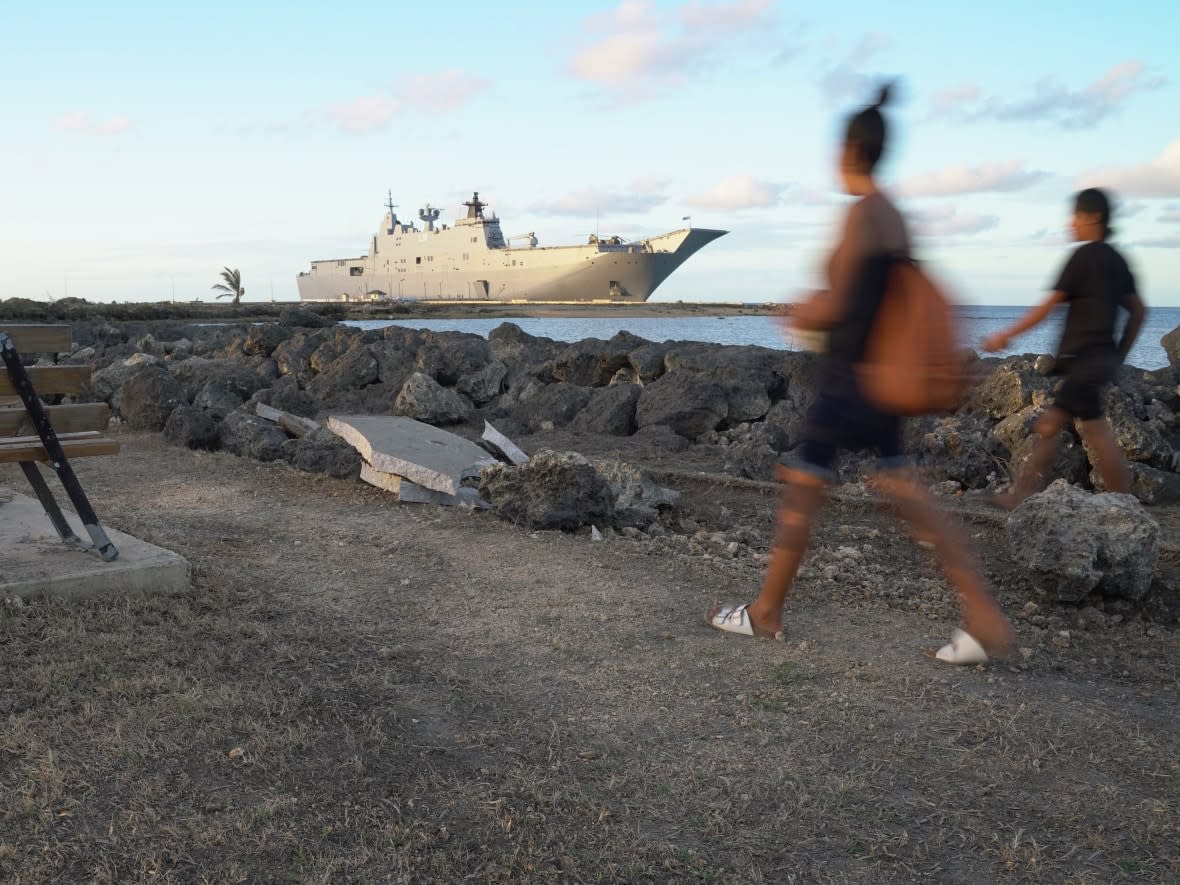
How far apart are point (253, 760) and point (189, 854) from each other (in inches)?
17.5

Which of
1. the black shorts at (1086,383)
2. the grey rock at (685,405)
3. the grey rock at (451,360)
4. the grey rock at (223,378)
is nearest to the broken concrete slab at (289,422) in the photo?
the grey rock at (223,378)

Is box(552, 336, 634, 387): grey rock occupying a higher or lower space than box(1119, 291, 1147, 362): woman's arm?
→ lower

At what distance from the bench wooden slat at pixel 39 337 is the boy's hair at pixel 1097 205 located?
4.85m

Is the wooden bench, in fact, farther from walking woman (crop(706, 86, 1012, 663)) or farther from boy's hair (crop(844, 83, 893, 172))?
boy's hair (crop(844, 83, 893, 172))

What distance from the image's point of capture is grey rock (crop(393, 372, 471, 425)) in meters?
9.80

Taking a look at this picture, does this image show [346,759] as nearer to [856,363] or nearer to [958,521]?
[856,363]

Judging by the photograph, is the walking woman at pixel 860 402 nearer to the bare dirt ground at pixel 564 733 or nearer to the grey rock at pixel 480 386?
the bare dirt ground at pixel 564 733

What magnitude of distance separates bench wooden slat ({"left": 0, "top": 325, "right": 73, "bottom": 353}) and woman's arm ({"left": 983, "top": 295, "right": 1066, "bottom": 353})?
4.22m

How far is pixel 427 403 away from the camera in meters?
9.83

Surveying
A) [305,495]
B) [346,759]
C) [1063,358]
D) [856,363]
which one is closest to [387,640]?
[346,759]

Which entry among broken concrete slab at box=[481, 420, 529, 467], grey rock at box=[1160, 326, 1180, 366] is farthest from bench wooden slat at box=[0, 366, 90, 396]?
grey rock at box=[1160, 326, 1180, 366]

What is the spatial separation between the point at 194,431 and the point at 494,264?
5677 centimetres

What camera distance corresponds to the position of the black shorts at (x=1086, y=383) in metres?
Result: 5.04

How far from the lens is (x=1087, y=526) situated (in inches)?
180
